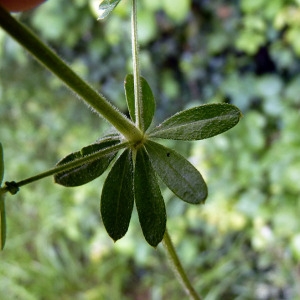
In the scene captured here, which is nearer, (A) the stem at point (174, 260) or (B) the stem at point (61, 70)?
(B) the stem at point (61, 70)

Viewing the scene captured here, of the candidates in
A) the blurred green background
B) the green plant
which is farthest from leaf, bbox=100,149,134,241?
the blurred green background

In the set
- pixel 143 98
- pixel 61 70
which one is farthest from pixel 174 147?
pixel 61 70

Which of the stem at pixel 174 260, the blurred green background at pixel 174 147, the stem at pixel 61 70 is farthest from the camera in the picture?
the blurred green background at pixel 174 147

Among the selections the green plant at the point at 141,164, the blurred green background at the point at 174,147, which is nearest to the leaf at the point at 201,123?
the green plant at the point at 141,164

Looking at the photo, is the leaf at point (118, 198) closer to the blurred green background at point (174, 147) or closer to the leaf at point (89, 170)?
the leaf at point (89, 170)

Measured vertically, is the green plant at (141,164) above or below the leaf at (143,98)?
below

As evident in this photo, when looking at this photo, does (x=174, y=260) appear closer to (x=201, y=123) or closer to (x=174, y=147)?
(x=201, y=123)
